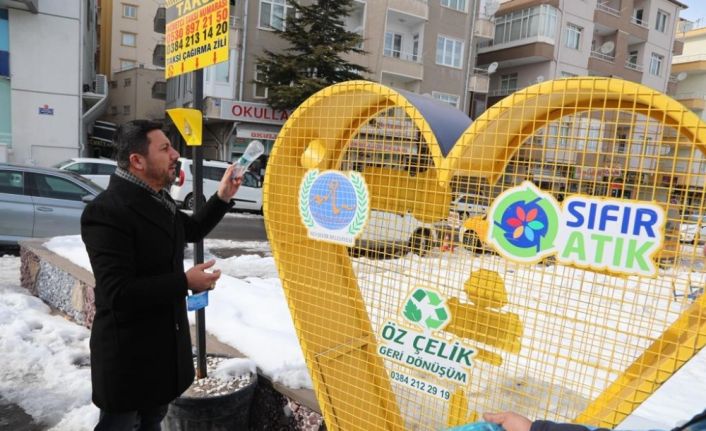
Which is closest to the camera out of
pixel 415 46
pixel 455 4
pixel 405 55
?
pixel 405 55

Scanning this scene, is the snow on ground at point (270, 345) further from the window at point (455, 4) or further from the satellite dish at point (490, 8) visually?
the satellite dish at point (490, 8)

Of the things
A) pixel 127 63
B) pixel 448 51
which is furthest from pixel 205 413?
pixel 127 63

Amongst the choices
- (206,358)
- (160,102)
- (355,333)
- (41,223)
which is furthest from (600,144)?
(160,102)

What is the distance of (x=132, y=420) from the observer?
6.51 feet

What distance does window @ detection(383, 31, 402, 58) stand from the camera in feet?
70.6

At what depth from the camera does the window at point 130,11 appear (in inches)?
1401

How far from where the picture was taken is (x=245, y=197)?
1402cm

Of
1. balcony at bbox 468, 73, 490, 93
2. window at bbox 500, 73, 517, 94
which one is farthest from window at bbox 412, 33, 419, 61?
window at bbox 500, 73, 517, 94

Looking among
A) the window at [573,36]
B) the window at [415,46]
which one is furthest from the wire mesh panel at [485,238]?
the window at [573,36]

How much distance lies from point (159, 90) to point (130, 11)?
1212 cm

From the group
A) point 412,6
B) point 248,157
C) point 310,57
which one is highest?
point 412,6

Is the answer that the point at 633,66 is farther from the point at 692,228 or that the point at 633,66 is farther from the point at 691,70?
the point at 692,228

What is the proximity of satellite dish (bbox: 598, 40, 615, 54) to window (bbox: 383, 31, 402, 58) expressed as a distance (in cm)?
1175

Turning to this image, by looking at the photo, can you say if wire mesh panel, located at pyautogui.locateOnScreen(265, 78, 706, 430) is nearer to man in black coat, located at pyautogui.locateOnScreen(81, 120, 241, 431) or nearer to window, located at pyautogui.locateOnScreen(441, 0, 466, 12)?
man in black coat, located at pyautogui.locateOnScreen(81, 120, 241, 431)
